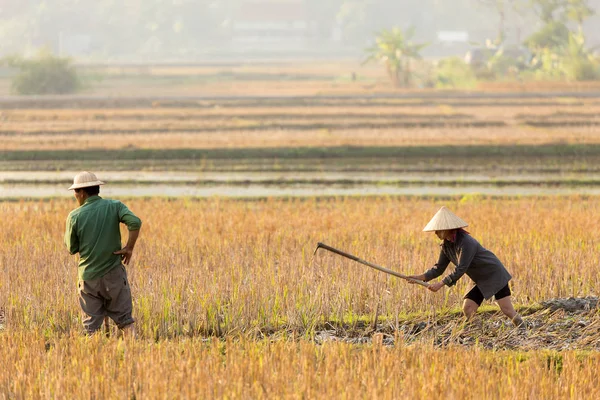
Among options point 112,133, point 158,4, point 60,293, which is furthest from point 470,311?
point 158,4

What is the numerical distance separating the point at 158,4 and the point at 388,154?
64050 millimetres

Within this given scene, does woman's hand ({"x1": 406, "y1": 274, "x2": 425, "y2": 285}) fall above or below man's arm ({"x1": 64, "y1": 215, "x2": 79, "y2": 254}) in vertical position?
below

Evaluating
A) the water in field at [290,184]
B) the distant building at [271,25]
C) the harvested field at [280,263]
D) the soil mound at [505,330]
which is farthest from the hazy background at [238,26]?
the soil mound at [505,330]

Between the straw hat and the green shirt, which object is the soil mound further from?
the straw hat

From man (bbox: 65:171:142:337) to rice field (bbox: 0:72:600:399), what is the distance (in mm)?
278

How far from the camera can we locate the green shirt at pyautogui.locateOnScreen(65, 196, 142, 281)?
5.38m

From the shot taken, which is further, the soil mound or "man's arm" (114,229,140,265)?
the soil mound

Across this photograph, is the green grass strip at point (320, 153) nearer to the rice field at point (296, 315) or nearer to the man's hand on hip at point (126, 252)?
the rice field at point (296, 315)

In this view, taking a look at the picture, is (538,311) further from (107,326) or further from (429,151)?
(429,151)

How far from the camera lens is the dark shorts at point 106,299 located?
5.45 metres

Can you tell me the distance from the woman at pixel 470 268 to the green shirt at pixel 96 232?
1.80m

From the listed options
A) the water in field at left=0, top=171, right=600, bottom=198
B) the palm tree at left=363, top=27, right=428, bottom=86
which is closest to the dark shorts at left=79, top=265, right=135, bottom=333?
the water in field at left=0, top=171, right=600, bottom=198

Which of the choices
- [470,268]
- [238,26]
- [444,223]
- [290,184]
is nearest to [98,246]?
[444,223]

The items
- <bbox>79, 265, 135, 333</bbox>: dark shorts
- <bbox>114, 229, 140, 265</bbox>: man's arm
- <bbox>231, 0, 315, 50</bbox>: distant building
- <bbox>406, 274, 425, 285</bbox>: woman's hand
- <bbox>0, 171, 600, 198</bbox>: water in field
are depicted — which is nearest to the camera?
<bbox>114, 229, 140, 265</bbox>: man's arm
